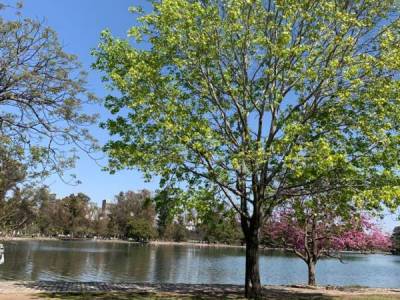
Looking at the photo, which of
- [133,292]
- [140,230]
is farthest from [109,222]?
[133,292]

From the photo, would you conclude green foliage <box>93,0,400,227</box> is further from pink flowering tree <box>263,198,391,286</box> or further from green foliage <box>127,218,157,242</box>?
green foliage <box>127,218,157,242</box>

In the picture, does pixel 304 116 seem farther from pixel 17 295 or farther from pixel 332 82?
pixel 17 295

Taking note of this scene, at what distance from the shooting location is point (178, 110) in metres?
16.9

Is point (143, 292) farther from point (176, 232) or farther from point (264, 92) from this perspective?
point (176, 232)

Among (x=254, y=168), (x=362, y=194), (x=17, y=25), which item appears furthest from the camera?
(x=254, y=168)

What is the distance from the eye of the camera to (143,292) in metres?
19.5

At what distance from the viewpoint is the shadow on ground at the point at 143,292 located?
18.0 m

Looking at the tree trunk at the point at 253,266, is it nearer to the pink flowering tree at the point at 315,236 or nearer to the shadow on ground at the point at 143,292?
the shadow on ground at the point at 143,292

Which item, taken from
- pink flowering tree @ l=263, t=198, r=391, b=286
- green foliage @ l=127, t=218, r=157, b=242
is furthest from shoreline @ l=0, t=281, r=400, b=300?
green foliage @ l=127, t=218, r=157, b=242

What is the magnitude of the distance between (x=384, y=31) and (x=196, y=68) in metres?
7.05

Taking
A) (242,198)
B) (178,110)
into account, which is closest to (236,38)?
(178,110)

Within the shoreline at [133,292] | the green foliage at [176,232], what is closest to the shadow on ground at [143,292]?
the shoreline at [133,292]

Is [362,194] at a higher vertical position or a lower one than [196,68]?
lower

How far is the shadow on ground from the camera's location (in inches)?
707
